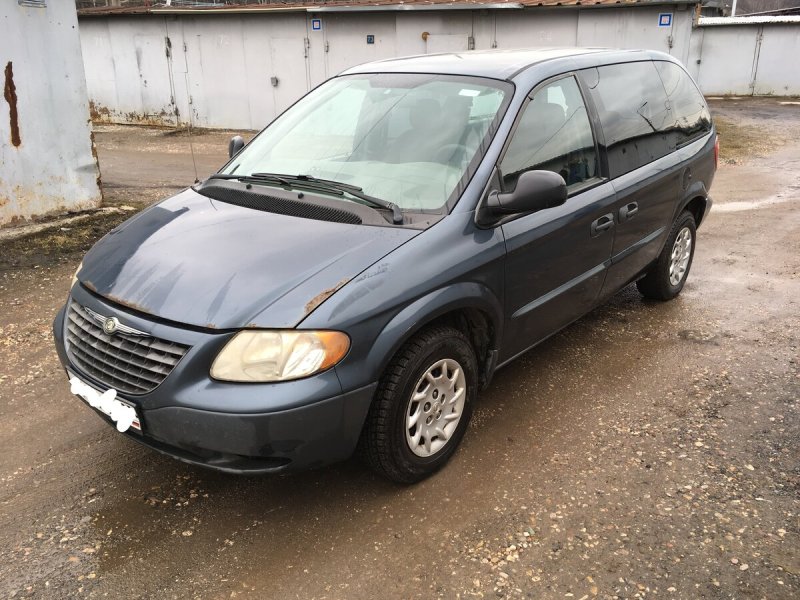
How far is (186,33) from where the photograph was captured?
15.4m

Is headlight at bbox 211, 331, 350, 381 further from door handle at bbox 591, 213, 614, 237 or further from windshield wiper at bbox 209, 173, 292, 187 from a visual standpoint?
door handle at bbox 591, 213, 614, 237

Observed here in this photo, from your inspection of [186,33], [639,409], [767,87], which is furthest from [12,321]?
[767,87]

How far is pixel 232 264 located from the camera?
274 cm

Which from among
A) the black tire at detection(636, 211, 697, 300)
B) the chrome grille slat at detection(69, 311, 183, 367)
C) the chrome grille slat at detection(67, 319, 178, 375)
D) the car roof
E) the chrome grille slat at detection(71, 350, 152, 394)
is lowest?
the black tire at detection(636, 211, 697, 300)

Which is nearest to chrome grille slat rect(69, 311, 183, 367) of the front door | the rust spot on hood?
the rust spot on hood

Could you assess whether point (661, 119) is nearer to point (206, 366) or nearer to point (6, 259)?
point (206, 366)

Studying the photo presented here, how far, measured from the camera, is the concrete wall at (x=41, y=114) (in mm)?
6293

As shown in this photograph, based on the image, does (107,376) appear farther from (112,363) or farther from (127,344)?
(127,344)

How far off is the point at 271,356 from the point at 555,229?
1.71 metres

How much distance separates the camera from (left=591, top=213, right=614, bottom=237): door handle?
149 inches

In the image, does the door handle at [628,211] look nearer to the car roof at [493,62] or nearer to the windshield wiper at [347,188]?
the car roof at [493,62]

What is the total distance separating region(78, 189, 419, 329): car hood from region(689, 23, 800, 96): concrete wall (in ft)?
64.6

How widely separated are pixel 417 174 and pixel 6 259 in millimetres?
4522

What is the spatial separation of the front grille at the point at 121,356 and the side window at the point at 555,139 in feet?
5.62
